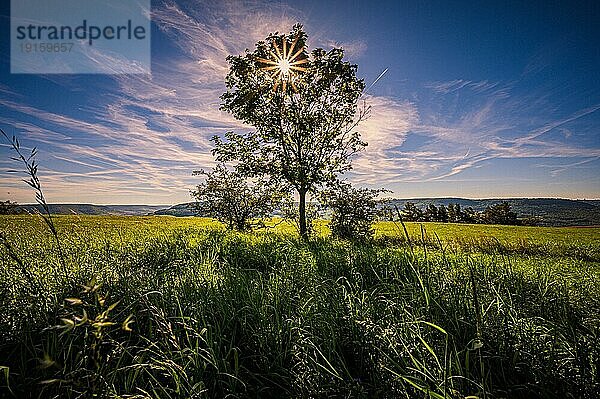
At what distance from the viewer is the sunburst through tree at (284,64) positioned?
13031 mm

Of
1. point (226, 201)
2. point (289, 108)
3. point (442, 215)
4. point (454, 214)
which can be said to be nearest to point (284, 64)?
point (289, 108)

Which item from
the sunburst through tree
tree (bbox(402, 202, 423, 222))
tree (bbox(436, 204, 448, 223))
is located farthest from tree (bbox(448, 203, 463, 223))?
tree (bbox(402, 202, 423, 222))

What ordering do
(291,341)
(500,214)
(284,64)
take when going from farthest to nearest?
(500,214) < (284,64) < (291,341)

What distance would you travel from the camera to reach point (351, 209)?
13.5 meters

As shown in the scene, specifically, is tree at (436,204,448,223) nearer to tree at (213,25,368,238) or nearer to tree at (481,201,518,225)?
tree at (481,201,518,225)

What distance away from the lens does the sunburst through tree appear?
13031 mm

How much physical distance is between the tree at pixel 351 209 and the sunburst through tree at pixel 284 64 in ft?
16.1

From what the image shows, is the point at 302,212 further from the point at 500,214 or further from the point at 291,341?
the point at 500,214

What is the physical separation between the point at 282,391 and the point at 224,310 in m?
1.13

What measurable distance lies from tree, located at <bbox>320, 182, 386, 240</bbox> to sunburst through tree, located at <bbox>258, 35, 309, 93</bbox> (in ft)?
16.1

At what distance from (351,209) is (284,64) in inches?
267

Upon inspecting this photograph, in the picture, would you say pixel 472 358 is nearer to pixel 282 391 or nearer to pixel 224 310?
pixel 282 391

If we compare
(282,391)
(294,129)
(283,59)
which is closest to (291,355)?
(282,391)

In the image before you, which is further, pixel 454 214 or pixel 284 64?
pixel 454 214
